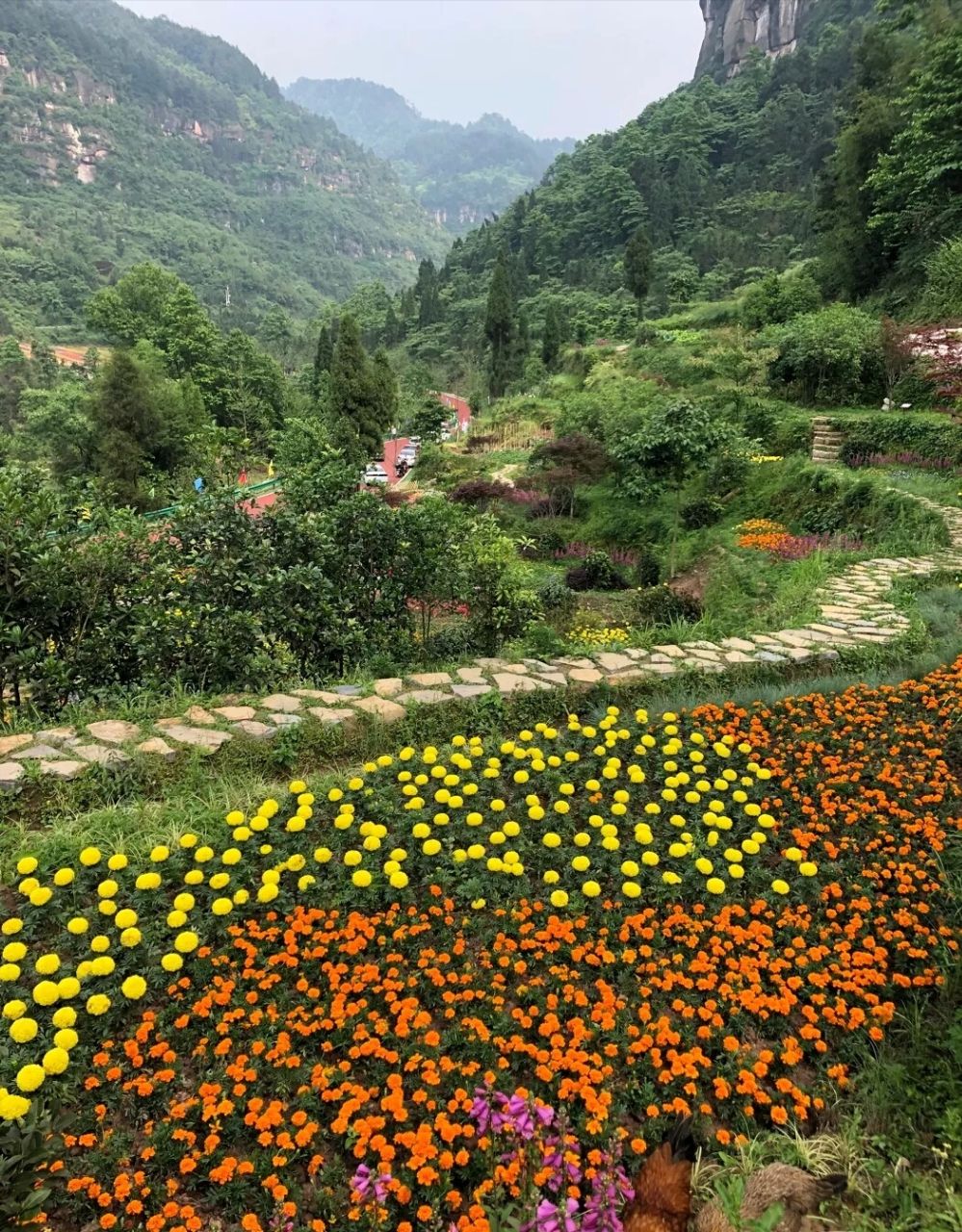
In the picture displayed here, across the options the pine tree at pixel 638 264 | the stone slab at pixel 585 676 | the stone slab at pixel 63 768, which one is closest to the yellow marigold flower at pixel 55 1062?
the stone slab at pixel 63 768

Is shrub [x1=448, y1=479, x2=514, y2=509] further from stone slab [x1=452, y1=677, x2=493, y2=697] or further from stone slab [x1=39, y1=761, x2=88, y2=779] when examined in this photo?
stone slab [x1=39, y1=761, x2=88, y2=779]

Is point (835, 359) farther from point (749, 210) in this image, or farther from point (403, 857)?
point (749, 210)

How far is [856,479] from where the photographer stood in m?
8.93

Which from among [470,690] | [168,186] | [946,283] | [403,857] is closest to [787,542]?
[470,690]

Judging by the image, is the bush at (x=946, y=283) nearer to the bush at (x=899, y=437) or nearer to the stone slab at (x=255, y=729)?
the bush at (x=899, y=437)

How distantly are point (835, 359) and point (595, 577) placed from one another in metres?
6.94

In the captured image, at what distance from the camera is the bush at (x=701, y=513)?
10508 mm

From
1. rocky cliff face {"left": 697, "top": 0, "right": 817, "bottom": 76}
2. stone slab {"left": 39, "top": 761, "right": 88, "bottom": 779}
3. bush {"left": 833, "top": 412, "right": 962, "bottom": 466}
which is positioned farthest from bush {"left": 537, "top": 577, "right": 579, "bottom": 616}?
rocky cliff face {"left": 697, "top": 0, "right": 817, "bottom": 76}

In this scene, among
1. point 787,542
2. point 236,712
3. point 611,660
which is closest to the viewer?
point 236,712

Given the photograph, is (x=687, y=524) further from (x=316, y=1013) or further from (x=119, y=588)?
(x=316, y=1013)

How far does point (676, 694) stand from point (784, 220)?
47.3 m

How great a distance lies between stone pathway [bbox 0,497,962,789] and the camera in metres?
3.33

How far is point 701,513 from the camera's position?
10562 mm

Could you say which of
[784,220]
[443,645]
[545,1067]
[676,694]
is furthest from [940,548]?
[784,220]
